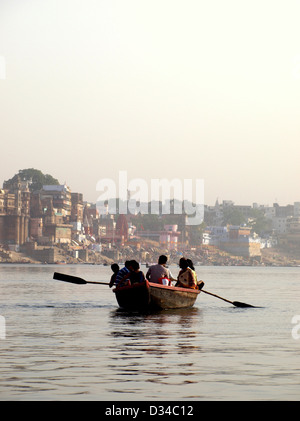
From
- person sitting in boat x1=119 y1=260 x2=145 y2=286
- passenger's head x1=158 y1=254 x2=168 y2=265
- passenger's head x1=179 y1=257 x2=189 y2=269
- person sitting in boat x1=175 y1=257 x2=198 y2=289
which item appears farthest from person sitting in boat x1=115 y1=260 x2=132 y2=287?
person sitting in boat x1=175 y1=257 x2=198 y2=289

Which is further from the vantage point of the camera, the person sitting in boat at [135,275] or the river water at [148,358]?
the person sitting in boat at [135,275]

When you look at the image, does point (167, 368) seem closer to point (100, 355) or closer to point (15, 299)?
point (100, 355)

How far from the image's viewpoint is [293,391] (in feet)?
42.9

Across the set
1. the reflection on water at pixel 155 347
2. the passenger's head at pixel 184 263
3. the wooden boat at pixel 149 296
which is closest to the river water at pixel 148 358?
the reflection on water at pixel 155 347

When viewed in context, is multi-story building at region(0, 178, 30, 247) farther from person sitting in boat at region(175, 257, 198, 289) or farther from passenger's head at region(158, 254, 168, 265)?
passenger's head at region(158, 254, 168, 265)

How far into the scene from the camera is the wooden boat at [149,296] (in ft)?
92.2

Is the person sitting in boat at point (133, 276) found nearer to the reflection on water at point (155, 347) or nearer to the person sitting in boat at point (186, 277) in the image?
the reflection on water at point (155, 347)

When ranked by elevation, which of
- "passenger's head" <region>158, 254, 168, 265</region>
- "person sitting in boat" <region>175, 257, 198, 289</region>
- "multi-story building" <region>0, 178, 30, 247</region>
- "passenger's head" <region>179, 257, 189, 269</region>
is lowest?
"person sitting in boat" <region>175, 257, 198, 289</region>

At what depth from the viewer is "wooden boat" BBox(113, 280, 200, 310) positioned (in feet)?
92.2

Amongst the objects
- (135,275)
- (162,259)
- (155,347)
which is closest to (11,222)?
(135,275)

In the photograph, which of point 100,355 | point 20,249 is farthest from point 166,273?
point 20,249

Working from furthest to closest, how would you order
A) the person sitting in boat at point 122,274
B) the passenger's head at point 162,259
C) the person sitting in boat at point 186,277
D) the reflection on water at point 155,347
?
the person sitting in boat at point 186,277
the person sitting in boat at point 122,274
the passenger's head at point 162,259
the reflection on water at point 155,347

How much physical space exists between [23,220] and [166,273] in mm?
170251

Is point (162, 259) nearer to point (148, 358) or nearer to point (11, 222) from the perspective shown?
point (148, 358)
